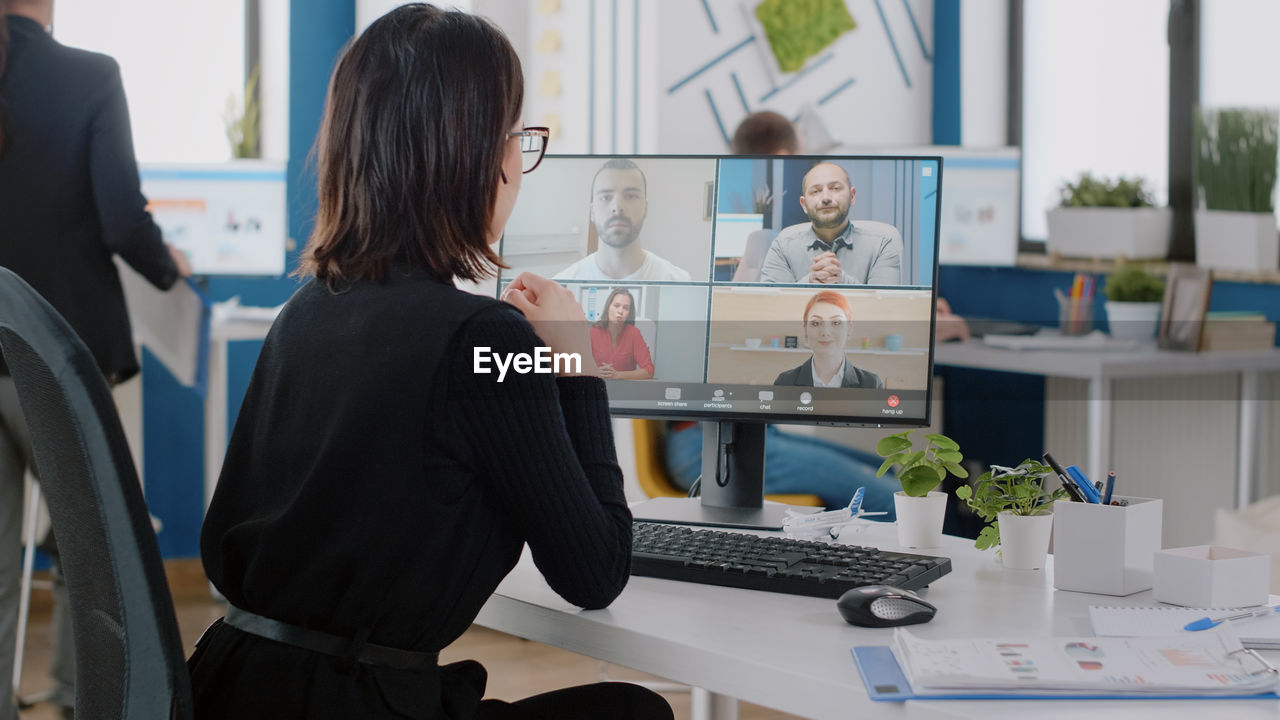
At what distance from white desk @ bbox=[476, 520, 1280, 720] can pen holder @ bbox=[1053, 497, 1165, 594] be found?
0.02m

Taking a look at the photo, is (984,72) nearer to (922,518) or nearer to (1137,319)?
(1137,319)

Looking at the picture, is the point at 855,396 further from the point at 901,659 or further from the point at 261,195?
the point at 261,195

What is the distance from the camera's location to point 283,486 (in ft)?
3.58

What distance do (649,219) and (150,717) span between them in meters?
0.85

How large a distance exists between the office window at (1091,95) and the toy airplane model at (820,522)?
2885 millimetres

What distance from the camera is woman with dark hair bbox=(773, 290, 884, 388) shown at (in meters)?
1.54

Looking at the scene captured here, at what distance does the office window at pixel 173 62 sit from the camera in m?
4.10

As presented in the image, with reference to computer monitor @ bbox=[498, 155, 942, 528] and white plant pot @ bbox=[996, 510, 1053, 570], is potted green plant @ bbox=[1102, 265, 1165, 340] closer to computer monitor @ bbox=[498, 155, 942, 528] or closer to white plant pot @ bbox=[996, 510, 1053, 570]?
computer monitor @ bbox=[498, 155, 942, 528]

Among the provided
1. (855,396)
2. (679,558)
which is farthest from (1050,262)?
(679,558)

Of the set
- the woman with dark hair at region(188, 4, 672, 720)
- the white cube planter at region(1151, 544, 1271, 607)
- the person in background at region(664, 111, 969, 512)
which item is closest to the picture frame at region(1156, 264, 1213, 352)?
the person in background at region(664, 111, 969, 512)

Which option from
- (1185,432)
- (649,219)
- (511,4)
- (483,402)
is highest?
(511,4)

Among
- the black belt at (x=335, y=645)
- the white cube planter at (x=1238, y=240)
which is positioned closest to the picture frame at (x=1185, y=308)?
the white cube planter at (x=1238, y=240)

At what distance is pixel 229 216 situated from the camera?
3.71 metres

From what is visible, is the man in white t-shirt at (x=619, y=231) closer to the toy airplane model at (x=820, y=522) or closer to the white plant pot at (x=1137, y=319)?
the toy airplane model at (x=820, y=522)
